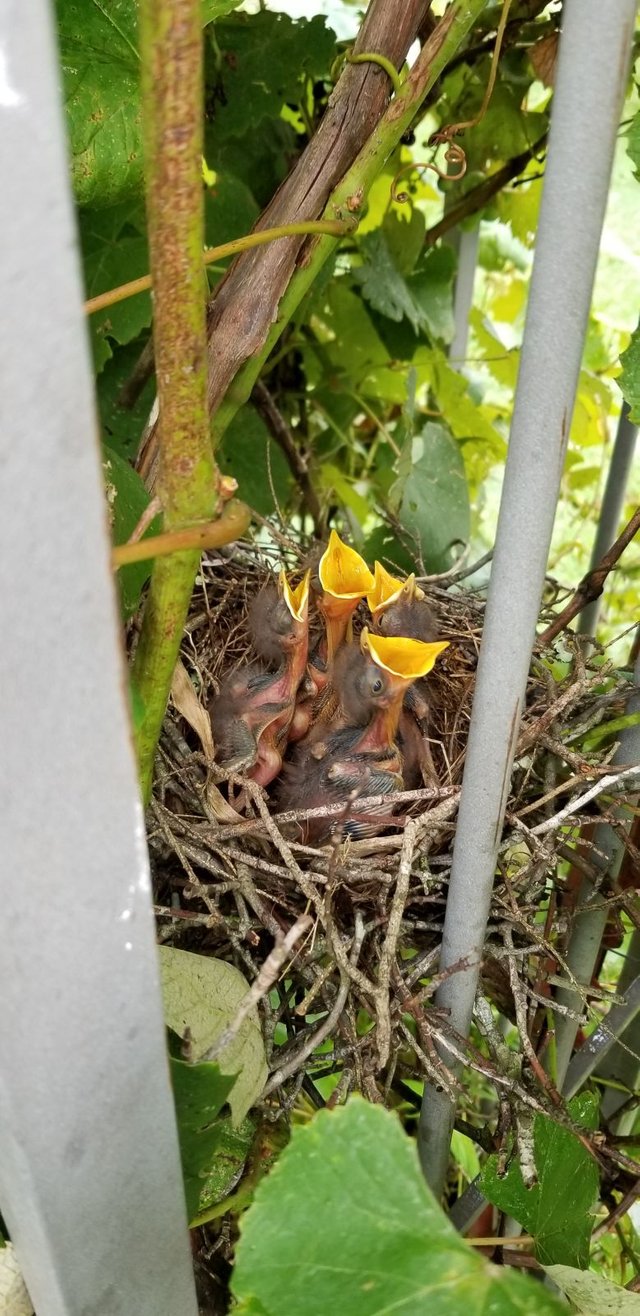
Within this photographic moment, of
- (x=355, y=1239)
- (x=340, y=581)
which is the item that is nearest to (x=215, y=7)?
(x=340, y=581)

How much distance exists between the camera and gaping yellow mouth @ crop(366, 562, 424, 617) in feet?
3.25

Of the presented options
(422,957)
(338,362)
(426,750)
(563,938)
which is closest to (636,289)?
(338,362)

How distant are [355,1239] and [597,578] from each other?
0.53m

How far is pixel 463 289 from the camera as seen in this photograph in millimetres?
1436

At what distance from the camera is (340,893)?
807 millimetres

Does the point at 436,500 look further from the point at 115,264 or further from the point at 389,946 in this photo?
the point at 389,946

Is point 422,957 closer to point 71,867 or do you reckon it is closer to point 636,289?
point 71,867

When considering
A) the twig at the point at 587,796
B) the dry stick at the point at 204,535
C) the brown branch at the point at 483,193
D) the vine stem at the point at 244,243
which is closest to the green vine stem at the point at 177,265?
the dry stick at the point at 204,535

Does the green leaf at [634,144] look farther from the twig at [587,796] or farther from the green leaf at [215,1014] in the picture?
the green leaf at [215,1014]

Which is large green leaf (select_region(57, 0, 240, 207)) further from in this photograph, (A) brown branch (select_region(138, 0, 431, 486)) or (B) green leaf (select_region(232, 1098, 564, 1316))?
(B) green leaf (select_region(232, 1098, 564, 1316))

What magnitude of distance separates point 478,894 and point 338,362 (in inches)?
36.3

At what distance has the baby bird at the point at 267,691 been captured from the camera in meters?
0.98

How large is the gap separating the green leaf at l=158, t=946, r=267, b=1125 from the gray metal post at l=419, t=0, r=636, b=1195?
183 millimetres

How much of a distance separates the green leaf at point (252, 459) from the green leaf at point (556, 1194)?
0.81 meters
